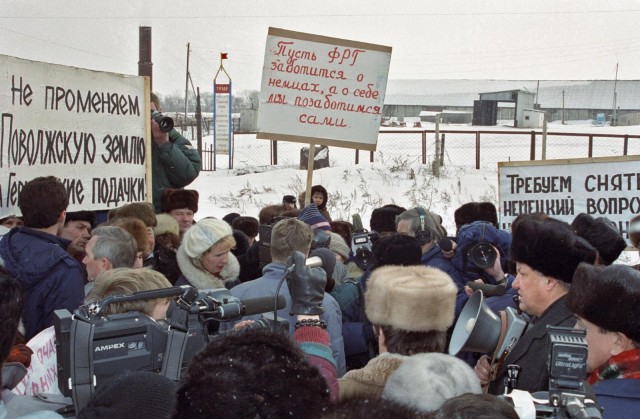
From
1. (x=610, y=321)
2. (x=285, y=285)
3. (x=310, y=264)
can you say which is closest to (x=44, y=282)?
(x=285, y=285)

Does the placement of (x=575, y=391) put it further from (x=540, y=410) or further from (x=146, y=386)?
(x=146, y=386)

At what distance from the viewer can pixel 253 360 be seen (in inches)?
64.7

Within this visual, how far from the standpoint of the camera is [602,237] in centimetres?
438

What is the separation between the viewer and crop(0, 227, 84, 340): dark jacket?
3.74 meters

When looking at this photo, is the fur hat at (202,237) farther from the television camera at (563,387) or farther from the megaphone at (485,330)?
the television camera at (563,387)

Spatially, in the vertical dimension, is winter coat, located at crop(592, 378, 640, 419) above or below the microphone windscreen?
below

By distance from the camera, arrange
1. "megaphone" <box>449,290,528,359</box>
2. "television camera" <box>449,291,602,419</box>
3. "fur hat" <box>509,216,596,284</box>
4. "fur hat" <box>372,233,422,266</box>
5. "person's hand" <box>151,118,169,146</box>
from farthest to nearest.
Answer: "person's hand" <box>151,118,169,146</box>, "fur hat" <box>372,233,422,266</box>, "fur hat" <box>509,216,596,284</box>, "megaphone" <box>449,290,528,359</box>, "television camera" <box>449,291,602,419</box>

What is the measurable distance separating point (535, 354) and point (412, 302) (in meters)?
0.52

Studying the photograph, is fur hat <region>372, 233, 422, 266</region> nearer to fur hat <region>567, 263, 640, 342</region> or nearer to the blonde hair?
the blonde hair

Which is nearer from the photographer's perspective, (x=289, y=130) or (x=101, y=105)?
(x=101, y=105)

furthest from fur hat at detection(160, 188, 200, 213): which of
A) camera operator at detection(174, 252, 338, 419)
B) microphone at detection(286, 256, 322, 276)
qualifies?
camera operator at detection(174, 252, 338, 419)

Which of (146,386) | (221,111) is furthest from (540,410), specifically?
(221,111)

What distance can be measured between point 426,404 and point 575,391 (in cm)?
37

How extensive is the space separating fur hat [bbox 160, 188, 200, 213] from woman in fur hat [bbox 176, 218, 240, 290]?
143 centimetres
